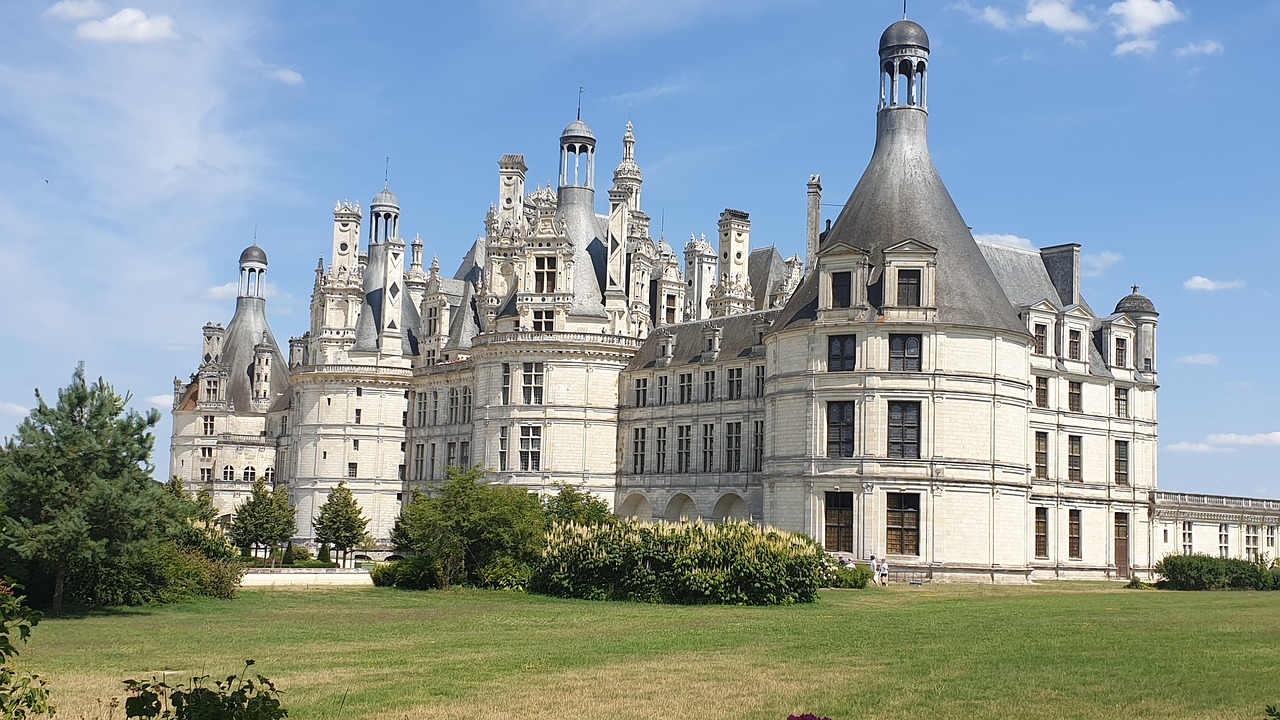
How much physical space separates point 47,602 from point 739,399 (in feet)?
110

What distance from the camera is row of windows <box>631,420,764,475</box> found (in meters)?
58.2

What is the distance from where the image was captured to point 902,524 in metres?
48.7

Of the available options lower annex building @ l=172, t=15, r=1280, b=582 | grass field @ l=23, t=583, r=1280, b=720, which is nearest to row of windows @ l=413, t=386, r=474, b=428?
lower annex building @ l=172, t=15, r=1280, b=582

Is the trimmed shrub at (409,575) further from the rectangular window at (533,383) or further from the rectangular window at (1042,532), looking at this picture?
the rectangular window at (1042,532)

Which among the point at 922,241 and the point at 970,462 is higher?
the point at 922,241

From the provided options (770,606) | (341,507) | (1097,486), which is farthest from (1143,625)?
(341,507)

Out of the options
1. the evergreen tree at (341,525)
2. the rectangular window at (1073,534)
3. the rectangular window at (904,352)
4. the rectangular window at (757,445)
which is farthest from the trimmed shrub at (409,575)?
the rectangular window at (1073,534)

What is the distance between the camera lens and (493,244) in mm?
71438

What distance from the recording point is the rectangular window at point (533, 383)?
65312mm

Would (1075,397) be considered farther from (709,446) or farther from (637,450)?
(637,450)

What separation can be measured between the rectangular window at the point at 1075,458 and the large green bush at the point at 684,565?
21920 millimetres

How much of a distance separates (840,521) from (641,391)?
18.1 m

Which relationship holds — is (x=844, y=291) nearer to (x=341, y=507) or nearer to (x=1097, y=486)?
(x=1097, y=486)

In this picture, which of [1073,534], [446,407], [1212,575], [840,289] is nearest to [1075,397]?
[1073,534]
